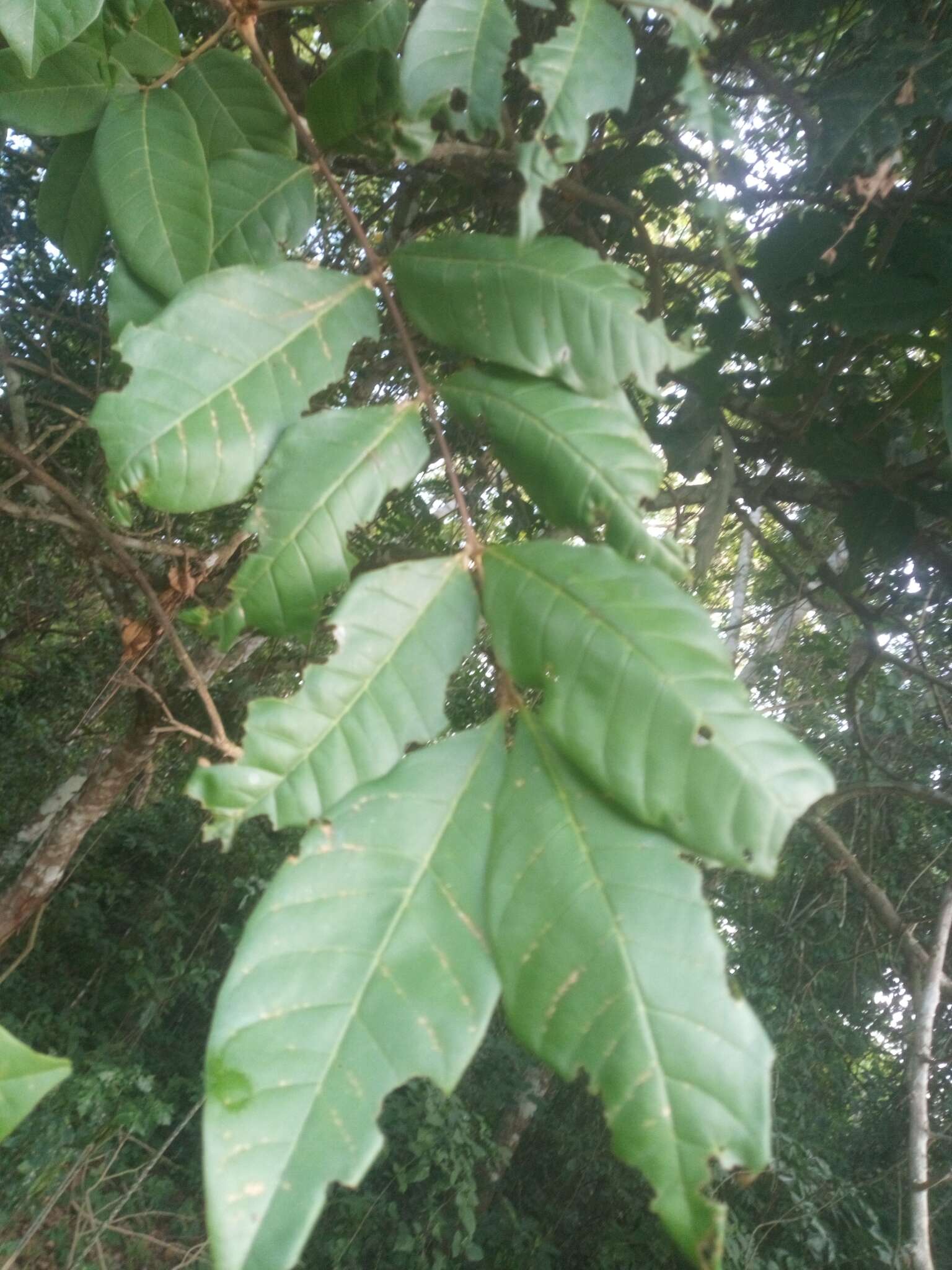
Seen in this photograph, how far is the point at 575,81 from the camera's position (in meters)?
0.66

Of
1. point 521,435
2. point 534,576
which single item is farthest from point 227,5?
point 534,576

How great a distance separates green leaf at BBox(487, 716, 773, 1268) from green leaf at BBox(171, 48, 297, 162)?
0.72 meters

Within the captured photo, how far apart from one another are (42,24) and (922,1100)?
1.64m

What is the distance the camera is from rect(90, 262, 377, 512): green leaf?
23.4 inches

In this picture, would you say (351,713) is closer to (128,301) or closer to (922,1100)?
(128,301)

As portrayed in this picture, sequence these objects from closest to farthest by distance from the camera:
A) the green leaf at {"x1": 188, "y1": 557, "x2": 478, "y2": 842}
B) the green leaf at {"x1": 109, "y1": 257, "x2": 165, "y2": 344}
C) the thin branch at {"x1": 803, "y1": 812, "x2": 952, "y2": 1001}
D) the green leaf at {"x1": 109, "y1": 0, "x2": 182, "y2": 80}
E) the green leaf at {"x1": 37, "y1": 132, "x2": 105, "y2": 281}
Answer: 1. the green leaf at {"x1": 188, "y1": 557, "x2": 478, "y2": 842}
2. the green leaf at {"x1": 109, "y1": 257, "x2": 165, "y2": 344}
3. the green leaf at {"x1": 109, "y1": 0, "x2": 182, "y2": 80}
4. the green leaf at {"x1": 37, "y1": 132, "x2": 105, "y2": 281}
5. the thin branch at {"x1": 803, "y1": 812, "x2": 952, "y2": 1001}

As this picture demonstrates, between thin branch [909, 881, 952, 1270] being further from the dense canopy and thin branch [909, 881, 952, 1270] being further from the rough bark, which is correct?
the rough bark

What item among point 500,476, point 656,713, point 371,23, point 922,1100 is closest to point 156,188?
point 371,23

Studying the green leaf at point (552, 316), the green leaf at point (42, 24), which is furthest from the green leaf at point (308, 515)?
the green leaf at point (42, 24)

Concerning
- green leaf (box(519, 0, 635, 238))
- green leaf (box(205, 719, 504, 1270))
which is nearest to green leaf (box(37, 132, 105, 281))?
green leaf (box(519, 0, 635, 238))

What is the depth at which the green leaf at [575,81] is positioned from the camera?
615 millimetres

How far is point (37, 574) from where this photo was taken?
3.84 m

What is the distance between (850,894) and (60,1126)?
129 inches

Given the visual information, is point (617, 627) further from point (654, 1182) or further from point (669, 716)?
point (654, 1182)
